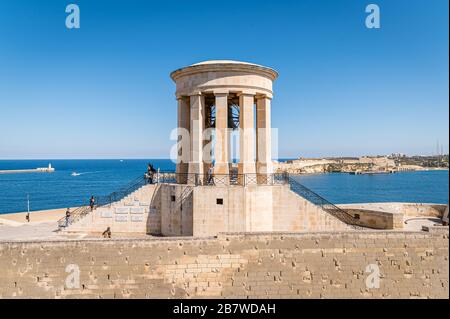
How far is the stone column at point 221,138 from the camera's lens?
14.5 metres

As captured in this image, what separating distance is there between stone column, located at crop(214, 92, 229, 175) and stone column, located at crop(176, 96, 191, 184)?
2266 mm

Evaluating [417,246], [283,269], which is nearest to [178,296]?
[283,269]

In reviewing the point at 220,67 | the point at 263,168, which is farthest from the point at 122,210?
the point at 220,67

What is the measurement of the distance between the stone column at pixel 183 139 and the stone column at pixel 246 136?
3096 mm

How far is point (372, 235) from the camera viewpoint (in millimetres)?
11945

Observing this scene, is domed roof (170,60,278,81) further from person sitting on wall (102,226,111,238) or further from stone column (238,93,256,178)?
person sitting on wall (102,226,111,238)

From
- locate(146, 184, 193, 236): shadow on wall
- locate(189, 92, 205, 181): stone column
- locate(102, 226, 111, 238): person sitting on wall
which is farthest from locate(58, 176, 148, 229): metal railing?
locate(189, 92, 205, 181): stone column

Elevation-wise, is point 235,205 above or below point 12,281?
above

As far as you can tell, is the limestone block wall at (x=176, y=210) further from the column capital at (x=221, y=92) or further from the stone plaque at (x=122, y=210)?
the column capital at (x=221, y=92)

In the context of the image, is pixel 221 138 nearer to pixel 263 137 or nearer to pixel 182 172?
pixel 263 137
